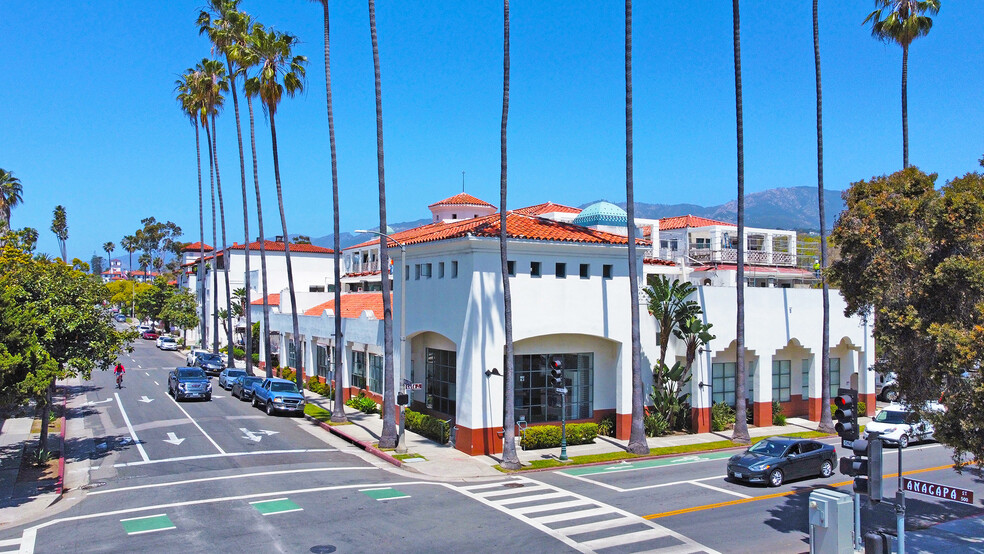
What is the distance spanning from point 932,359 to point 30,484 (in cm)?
2310

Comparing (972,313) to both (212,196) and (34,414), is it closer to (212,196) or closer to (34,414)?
(34,414)

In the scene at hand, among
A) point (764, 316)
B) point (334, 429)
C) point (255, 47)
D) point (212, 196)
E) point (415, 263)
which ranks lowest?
point (334, 429)

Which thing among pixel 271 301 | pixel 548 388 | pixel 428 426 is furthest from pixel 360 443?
pixel 271 301

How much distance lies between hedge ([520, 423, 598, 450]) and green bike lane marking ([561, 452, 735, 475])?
288cm

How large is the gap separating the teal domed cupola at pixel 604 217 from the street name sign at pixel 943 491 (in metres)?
21.0

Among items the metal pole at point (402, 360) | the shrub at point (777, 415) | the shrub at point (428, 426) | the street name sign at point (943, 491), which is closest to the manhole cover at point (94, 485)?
the metal pole at point (402, 360)

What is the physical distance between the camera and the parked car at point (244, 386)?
3922 cm

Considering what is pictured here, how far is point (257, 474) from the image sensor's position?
22.3 m

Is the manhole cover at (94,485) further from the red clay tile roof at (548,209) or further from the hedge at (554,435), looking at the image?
the red clay tile roof at (548,209)

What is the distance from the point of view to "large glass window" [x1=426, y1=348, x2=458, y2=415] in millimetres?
30156

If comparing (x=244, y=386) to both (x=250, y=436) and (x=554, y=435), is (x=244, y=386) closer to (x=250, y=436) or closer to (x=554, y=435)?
(x=250, y=436)

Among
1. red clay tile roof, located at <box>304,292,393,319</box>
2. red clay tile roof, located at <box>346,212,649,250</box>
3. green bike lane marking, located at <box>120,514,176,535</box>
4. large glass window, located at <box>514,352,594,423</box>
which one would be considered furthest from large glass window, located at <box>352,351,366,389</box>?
green bike lane marking, located at <box>120,514,176,535</box>

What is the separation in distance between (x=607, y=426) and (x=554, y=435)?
3.35 m

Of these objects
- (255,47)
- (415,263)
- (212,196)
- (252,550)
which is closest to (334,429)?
(415,263)
